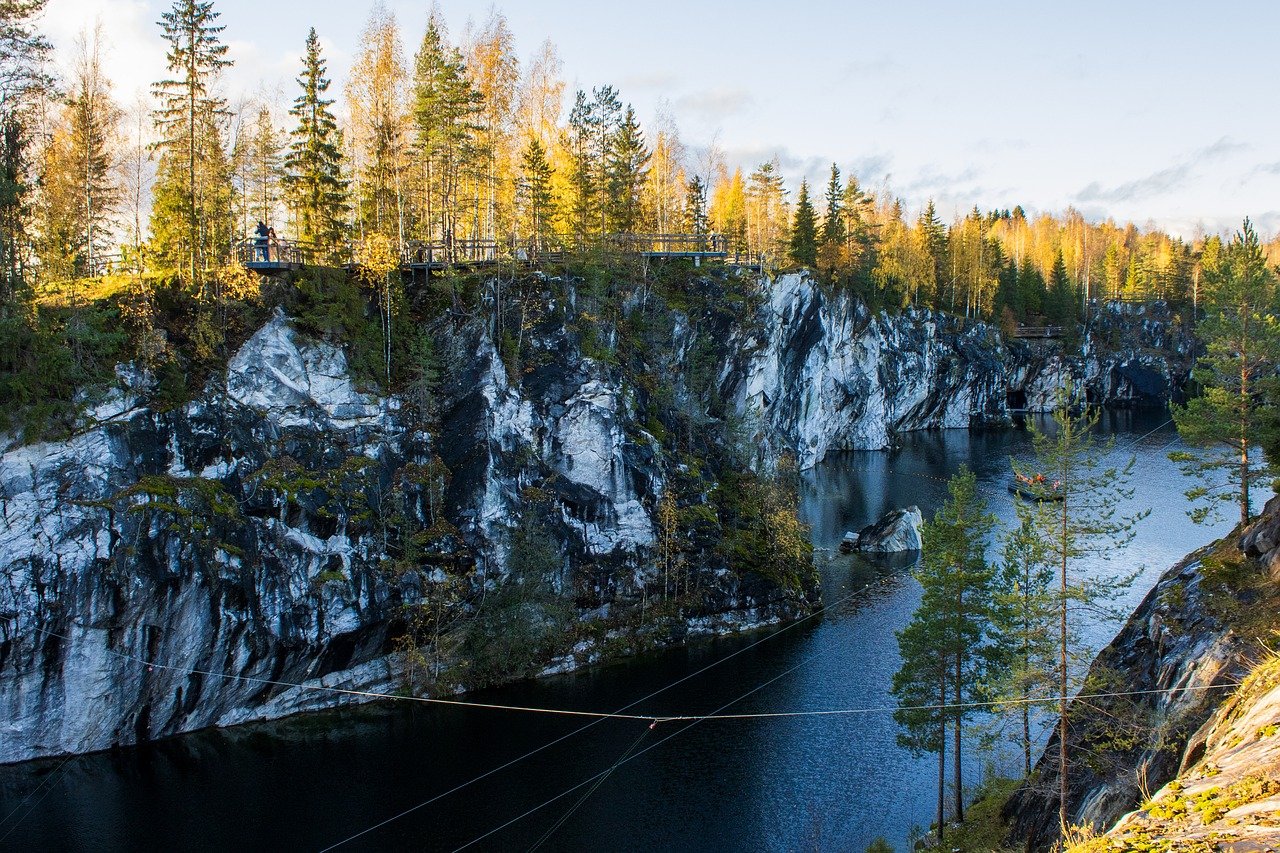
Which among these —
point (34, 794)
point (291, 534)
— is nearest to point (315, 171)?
point (291, 534)

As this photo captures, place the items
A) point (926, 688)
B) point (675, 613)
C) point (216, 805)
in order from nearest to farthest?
point (926, 688) → point (216, 805) → point (675, 613)

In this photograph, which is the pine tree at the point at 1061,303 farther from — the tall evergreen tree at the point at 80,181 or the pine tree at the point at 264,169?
the tall evergreen tree at the point at 80,181

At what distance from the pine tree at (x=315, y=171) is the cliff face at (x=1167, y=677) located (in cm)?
3598

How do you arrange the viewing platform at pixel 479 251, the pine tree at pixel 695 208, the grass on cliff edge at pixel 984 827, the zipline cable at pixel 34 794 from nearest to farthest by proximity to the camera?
the grass on cliff edge at pixel 984 827 → the zipline cable at pixel 34 794 → the viewing platform at pixel 479 251 → the pine tree at pixel 695 208

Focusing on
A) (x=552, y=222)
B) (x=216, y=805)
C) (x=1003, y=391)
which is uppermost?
(x=552, y=222)

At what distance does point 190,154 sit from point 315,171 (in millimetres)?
5457

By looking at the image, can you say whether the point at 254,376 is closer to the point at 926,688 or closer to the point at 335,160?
the point at 335,160

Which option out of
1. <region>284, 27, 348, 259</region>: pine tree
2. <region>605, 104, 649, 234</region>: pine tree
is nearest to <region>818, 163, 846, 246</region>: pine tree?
<region>605, 104, 649, 234</region>: pine tree

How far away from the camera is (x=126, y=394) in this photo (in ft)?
98.3

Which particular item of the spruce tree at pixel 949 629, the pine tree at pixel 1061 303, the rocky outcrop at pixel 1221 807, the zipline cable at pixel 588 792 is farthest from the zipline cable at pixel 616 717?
the pine tree at pixel 1061 303

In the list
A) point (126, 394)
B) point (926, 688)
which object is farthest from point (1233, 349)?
point (126, 394)

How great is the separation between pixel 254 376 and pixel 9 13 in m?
14.7

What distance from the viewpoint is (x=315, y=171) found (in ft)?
123

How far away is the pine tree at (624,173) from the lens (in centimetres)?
5238
